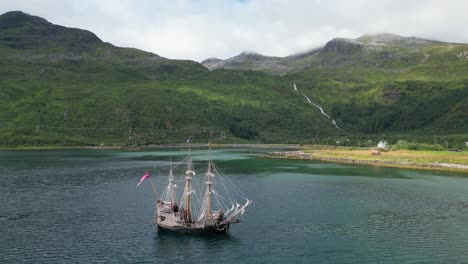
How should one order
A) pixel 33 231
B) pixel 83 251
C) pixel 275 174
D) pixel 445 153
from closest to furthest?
pixel 83 251 → pixel 33 231 → pixel 275 174 → pixel 445 153

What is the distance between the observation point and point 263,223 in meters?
68.9

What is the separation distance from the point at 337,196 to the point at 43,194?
66.0 meters

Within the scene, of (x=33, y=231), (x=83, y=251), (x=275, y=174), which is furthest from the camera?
(x=275, y=174)

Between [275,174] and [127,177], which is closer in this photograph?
[127,177]

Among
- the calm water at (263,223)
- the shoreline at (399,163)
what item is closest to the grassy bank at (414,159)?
the shoreline at (399,163)

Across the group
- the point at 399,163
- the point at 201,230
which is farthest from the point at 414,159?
the point at 201,230

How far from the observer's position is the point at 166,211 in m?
65.0

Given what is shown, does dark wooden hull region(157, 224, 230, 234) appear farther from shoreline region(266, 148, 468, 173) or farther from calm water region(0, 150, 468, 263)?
shoreline region(266, 148, 468, 173)

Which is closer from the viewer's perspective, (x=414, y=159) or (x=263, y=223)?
(x=263, y=223)

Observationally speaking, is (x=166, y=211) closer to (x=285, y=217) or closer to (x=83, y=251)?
(x=83, y=251)

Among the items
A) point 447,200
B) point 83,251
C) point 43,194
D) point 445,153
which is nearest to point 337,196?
point 447,200

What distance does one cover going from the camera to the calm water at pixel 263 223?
53.7 m

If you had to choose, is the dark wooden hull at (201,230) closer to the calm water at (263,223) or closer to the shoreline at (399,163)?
the calm water at (263,223)

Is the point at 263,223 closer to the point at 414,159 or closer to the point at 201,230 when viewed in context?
the point at 201,230
